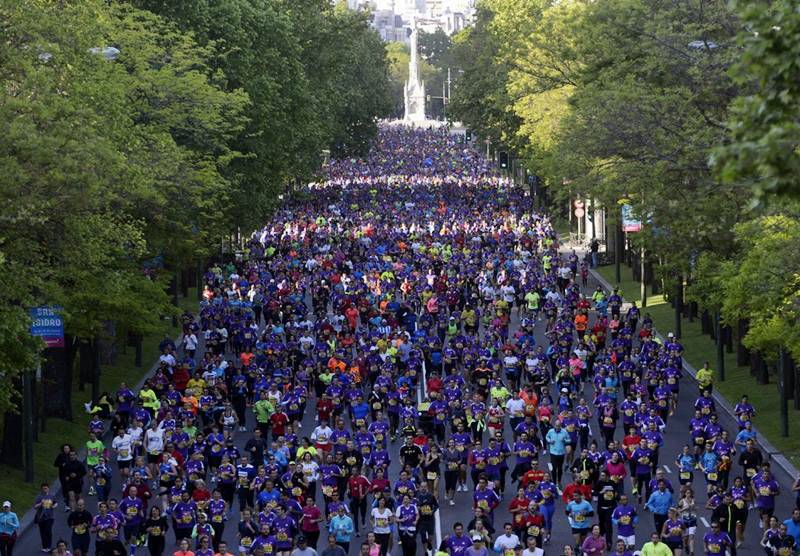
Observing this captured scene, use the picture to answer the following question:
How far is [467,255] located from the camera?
5972 cm

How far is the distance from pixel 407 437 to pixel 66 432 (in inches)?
367

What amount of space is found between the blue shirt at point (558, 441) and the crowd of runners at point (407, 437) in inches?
1.9

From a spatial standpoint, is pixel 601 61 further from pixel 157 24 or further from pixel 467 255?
pixel 157 24

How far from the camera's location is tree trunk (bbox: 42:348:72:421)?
36.2 m

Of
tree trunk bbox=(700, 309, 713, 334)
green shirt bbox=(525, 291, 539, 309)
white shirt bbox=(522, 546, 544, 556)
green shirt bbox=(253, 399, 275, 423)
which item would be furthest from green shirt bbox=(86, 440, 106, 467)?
tree trunk bbox=(700, 309, 713, 334)

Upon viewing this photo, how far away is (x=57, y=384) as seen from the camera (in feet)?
119

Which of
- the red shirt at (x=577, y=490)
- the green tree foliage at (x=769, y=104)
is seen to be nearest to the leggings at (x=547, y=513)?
the red shirt at (x=577, y=490)

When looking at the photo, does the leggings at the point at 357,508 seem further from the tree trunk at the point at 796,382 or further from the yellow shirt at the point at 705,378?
the tree trunk at the point at 796,382

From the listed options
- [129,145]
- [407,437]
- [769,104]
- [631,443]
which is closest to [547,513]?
[631,443]

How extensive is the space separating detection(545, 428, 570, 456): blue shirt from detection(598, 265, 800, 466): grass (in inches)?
195

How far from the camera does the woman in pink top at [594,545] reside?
2223 centimetres

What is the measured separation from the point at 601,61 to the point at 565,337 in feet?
53.3

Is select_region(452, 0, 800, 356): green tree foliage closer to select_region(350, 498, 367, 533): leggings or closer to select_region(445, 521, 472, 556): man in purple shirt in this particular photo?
select_region(445, 521, 472, 556): man in purple shirt

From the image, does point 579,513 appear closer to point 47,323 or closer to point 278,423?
point 278,423
